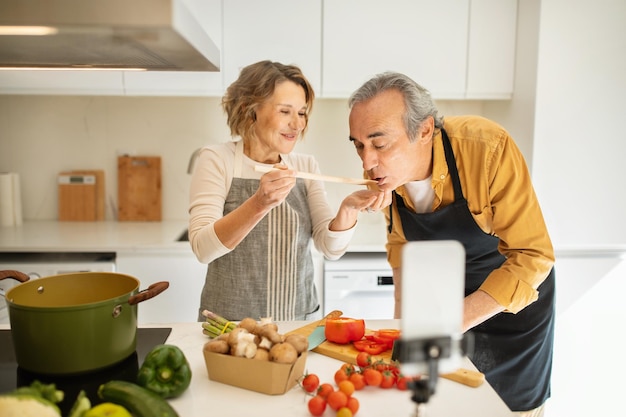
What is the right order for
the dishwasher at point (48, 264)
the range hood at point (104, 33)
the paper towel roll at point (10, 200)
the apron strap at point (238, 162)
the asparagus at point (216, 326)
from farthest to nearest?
the paper towel roll at point (10, 200), the dishwasher at point (48, 264), the apron strap at point (238, 162), the asparagus at point (216, 326), the range hood at point (104, 33)

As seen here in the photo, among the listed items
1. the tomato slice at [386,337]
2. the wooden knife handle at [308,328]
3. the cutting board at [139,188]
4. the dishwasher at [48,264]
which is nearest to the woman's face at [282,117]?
the wooden knife handle at [308,328]

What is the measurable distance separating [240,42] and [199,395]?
2065 millimetres

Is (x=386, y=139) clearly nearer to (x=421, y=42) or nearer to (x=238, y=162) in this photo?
(x=238, y=162)

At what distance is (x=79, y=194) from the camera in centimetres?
313

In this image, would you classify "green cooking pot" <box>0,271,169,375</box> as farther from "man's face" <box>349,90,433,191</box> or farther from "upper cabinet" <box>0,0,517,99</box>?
"upper cabinet" <box>0,0,517,99</box>

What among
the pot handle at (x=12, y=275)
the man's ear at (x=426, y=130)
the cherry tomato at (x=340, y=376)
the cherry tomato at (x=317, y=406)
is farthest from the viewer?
the man's ear at (x=426, y=130)

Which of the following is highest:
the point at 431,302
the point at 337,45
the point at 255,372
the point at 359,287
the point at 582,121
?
the point at 337,45

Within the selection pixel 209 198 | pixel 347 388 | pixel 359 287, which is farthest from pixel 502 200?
pixel 359 287

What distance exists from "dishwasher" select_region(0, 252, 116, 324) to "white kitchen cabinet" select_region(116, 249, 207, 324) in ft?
0.31

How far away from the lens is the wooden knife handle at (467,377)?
1.07 meters

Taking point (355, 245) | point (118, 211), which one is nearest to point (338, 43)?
point (355, 245)

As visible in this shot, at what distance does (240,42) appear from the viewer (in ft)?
8.88

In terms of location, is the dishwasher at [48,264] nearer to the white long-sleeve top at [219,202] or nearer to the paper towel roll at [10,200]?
the paper towel roll at [10,200]

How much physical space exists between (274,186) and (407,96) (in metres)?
0.44
